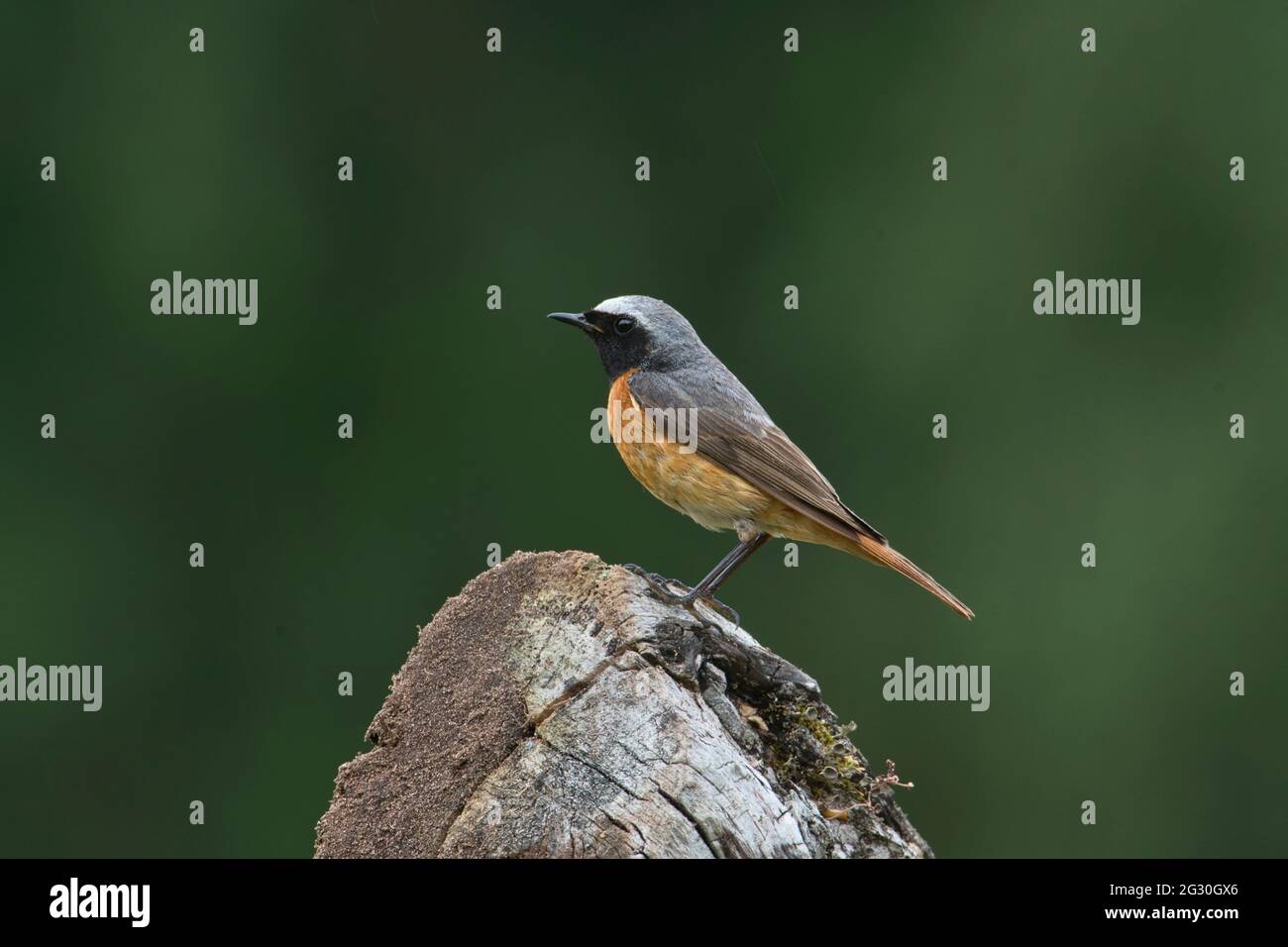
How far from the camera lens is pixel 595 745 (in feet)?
14.1

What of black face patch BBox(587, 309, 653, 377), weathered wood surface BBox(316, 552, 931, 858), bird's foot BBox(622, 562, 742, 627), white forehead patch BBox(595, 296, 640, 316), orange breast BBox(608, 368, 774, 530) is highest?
white forehead patch BBox(595, 296, 640, 316)

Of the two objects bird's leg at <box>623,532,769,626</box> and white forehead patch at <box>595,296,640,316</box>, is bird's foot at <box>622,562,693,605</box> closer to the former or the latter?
bird's leg at <box>623,532,769,626</box>

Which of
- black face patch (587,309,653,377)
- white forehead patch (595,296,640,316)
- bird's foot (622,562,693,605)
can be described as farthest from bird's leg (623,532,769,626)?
white forehead patch (595,296,640,316)

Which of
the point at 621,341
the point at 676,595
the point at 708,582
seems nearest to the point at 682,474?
the point at 621,341

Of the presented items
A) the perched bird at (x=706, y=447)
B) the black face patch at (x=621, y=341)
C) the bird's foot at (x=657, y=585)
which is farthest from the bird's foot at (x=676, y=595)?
the black face patch at (x=621, y=341)

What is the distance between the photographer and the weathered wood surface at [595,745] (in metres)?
4.23

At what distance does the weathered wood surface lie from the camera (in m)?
4.23

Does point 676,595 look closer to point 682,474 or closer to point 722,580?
point 722,580

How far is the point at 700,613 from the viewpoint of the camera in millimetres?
4879

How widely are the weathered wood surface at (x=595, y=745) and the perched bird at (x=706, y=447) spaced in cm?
117

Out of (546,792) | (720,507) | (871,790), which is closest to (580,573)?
(546,792)

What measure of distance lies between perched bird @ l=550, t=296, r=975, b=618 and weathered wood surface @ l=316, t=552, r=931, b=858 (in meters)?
1.17

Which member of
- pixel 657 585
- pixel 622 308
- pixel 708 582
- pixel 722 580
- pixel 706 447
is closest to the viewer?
pixel 657 585

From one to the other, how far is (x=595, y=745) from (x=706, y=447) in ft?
6.66
